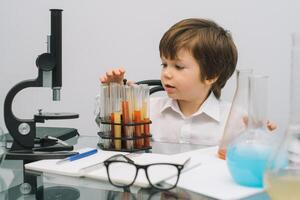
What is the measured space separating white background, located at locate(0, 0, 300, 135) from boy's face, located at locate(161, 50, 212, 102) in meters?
0.41

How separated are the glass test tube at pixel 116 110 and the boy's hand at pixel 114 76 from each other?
0.25 ft

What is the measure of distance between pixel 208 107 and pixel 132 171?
64cm

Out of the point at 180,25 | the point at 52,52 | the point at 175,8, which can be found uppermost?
the point at 175,8

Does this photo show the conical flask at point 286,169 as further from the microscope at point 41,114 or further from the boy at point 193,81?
the boy at point 193,81

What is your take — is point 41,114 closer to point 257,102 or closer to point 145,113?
point 145,113

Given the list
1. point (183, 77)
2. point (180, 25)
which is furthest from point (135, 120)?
point (180, 25)

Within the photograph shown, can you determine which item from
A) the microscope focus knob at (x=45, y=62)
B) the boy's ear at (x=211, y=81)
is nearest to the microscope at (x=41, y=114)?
the microscope focus knob at (x=45, y=62)

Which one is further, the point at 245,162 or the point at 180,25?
the point at 180,25

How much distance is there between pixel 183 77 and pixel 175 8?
659 millimetres

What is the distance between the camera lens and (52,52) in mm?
993

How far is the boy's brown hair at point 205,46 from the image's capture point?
53.2 inches

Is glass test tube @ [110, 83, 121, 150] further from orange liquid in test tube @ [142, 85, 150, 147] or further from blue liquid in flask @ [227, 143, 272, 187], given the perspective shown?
blue liquid in flask @ [227, 143, 272, 187]

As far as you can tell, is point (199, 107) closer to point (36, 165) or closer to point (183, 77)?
→ point (183, 77)

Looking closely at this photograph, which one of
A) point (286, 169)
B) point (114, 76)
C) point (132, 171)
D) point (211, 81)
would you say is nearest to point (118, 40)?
point (211, 81)
